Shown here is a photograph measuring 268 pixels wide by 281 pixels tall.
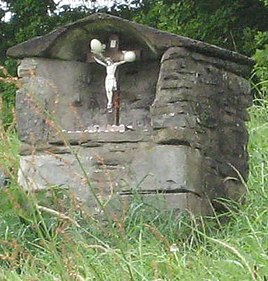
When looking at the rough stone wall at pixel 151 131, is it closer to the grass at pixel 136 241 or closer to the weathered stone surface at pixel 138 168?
the weathered stone surface at pixel 138 168

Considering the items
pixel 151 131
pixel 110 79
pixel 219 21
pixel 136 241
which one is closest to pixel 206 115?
pixel 151 131

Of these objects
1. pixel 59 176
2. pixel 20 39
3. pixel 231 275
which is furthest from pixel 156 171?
pixel 20 39

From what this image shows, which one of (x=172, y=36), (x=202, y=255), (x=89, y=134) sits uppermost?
(x=172, y=36)

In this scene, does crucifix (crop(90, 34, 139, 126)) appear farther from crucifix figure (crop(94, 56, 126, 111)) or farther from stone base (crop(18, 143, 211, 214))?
stone base (crop(18, 143, 211, 214))

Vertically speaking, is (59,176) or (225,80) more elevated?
(225,80)

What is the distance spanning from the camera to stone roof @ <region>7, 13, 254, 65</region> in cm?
592

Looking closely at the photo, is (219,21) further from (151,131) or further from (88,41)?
(151,131)

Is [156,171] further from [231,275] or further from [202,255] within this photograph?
[231,275]

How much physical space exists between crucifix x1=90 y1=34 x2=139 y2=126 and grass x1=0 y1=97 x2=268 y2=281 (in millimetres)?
757

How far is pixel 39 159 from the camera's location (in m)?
6.02

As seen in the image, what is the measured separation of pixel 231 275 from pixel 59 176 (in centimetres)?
233

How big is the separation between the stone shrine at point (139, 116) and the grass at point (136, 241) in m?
0.18

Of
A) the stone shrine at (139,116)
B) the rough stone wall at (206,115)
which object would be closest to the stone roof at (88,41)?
the stone shrine at (139,116)

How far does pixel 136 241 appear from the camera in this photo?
4957mm
